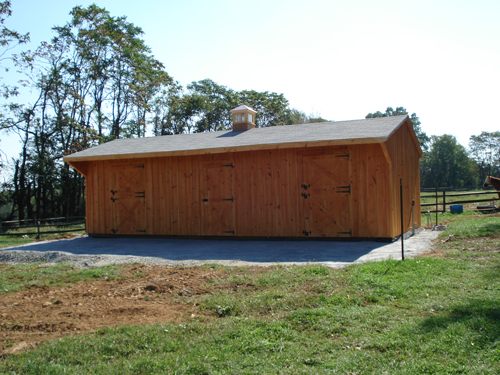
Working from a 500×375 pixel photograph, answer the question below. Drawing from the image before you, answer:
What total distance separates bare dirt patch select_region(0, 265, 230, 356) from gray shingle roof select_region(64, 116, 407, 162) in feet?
14.7

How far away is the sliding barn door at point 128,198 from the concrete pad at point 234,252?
111 cm

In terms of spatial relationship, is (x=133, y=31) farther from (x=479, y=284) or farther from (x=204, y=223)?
(x=479, y=284)

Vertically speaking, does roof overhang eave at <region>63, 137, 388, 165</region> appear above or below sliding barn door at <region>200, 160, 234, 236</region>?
above

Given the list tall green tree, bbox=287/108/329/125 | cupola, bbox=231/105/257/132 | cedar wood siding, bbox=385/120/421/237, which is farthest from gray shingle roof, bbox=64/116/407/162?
tall green tree, bbox=287/108/329/125

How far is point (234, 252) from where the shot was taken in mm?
8414

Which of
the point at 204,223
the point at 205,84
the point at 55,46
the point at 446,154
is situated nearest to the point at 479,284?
the point at 204,223

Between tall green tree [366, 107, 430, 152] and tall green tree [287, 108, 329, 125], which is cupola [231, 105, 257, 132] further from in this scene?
tall green tree [366, 107, 430, 152]

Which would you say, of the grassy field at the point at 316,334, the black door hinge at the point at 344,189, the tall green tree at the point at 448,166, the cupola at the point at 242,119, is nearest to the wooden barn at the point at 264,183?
the black door hinge at the point at 344,189

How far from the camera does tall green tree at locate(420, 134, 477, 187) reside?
53.6 meters

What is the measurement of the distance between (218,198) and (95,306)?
20.9 feet

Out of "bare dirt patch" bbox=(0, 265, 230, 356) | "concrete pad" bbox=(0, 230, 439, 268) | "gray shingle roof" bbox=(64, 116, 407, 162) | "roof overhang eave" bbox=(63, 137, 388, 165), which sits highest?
"gray shingle roof" bbox=(64, 116, 407, 162)

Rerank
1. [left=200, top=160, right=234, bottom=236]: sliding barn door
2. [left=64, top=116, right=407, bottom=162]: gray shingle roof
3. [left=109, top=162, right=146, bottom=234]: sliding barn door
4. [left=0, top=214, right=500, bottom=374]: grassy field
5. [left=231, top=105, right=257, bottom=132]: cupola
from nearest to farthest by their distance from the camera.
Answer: [left=0, top=214, right=500, bottom=374]: grassy field < [left=64, top=116, right=407, bottom=162]: gray shingle roof < [left=200, top=160, right=234, bottom=236]: sliding barn door < [left=109, top=162, right=146, bottom=234]: sliding barn door < [left=231, top=105, right=257, bottom=132]: cupola

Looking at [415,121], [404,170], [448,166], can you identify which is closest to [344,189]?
[404,170]

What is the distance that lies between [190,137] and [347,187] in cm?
600
